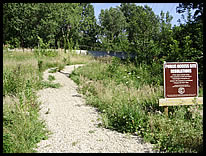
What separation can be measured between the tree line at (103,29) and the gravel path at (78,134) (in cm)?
548

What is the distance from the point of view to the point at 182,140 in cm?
344

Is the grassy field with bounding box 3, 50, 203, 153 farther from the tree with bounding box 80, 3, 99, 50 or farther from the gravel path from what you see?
the tree with bounding box 80, 3, 99, 50

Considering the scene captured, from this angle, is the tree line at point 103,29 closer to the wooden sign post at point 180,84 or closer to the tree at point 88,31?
the tree at point 88,31

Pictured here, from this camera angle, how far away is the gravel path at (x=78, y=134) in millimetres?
3402

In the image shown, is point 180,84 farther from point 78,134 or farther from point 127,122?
point 78,134

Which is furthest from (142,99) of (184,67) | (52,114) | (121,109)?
(52,114)

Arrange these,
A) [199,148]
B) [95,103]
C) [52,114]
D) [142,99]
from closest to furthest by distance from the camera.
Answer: [199,148]
[52,114]
[142,99]
[95,103]

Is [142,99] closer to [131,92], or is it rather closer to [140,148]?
[131,92]

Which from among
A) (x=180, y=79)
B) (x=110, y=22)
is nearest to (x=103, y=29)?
(x=110, y=22)

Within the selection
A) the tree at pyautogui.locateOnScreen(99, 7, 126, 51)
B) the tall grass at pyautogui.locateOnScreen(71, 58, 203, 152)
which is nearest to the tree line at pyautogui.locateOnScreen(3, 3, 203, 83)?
the tree at pyautogui.locateOnScreen(99, 7, 126, 51)

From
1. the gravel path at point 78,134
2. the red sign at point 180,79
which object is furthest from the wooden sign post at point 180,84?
the gravel path at point 78,134

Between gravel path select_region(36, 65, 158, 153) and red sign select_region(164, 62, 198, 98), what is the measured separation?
1324 millimetres

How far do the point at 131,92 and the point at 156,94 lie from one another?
667 mm

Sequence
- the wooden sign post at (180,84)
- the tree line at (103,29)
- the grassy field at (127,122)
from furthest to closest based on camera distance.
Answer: the tree line at (103,29) → the wooden sign post at (180,84) → the grassy field at (127,122)
